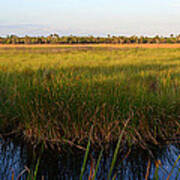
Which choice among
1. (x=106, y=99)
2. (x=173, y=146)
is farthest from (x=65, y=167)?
(x=173, y=146)

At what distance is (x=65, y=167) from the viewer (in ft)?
13.1

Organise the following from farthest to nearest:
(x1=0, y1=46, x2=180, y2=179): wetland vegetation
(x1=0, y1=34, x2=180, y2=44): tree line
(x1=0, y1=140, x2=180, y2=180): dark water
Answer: (x1=0, y1=34, x2=180, y2=44): tree line
(x1=0, y1=46, x2=180, y2=179): wetland vegetation
(x1=0, y1=140, x2=180, y2=180): dark water

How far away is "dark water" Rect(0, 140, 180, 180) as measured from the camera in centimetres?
378

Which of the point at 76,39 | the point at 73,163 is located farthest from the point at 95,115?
the point at 76,39

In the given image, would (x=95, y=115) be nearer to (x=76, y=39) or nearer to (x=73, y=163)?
(x=73, y=163)

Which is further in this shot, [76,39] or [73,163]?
[76,39]

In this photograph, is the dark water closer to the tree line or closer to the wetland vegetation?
the wetland vegetation

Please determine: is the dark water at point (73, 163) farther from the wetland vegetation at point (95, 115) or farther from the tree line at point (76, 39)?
the tree line at point (76, 39)

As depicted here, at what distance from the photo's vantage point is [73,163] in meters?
4.12

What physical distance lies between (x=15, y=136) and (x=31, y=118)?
2.07ft

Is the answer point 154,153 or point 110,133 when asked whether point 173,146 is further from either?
point 110,133

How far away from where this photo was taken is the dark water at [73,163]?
12.4 ft

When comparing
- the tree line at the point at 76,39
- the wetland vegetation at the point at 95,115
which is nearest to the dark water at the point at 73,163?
the wetland vegetation at the point at 95,115

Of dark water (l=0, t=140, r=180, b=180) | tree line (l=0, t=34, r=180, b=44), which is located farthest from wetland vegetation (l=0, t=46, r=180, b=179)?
tree line (l=0, t=34, r=180, b=44)
